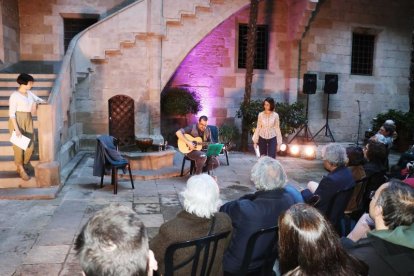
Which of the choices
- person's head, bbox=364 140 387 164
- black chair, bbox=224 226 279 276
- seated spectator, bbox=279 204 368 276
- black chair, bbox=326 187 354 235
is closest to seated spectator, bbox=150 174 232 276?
black chair, bbox=224 226 279 276

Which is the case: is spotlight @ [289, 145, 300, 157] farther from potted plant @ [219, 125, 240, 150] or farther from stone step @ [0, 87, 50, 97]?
stone step @ [0, 87, 50, 97]

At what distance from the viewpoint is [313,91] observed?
486 inches

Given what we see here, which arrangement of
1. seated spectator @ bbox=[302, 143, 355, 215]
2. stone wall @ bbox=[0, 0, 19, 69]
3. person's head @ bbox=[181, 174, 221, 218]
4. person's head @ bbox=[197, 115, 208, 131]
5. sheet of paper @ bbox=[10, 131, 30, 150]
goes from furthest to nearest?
stone wall @ bbox=[0, 0, 19, 69] < person's head @ bbox=[197, 115, 208, 131] < sheet of paper @ bbox=[10, 131, 30, 150] < seated spectator @ bbox=[302, 143, 355, 215] < person's head @ bbox=[181, 174, 221, 218]

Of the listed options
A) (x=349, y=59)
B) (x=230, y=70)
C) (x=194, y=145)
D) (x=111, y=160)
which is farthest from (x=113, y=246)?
(x=349, y=59)

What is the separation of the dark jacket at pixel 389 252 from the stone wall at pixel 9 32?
10.2 metres

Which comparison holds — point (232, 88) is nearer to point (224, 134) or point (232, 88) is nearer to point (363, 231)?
point (224, 134)

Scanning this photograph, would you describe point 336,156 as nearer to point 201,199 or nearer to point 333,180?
Result: point 333,180

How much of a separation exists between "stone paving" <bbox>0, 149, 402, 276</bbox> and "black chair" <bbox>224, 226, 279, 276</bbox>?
5.88 ft

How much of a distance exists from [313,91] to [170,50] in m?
4.67

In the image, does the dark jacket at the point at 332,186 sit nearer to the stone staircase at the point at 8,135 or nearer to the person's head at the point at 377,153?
the person's head at the point at 377,153

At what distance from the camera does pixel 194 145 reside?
7.58 meters

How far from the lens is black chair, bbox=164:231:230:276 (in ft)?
7.78

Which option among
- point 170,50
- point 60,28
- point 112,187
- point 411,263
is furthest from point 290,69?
point 411,263

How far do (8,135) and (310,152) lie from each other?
725cm
